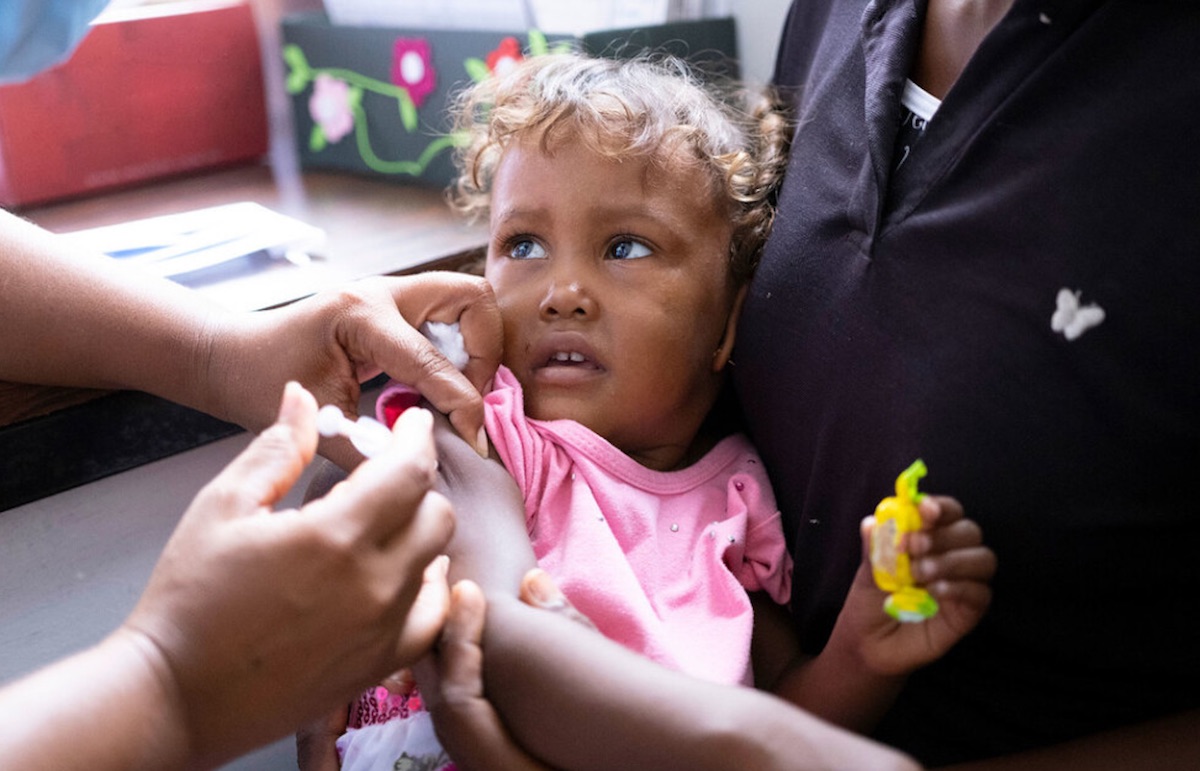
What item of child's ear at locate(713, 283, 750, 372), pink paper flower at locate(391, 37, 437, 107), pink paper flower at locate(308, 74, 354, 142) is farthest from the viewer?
pink paper flower at locate(308, 74, 354, 142)

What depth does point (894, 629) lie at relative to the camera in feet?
2.67

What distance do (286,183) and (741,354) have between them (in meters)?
0.99

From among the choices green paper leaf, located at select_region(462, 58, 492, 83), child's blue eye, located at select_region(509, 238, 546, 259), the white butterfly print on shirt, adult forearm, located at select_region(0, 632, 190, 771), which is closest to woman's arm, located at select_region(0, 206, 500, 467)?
child's blue eye, located at select_region(509, 238, 546, 259)

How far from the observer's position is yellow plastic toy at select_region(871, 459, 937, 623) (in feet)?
2.44

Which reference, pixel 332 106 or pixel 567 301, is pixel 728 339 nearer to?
pixel 567 301

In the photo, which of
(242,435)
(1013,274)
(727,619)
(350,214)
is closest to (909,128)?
(1013,274)

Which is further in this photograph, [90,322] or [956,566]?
[90,322]

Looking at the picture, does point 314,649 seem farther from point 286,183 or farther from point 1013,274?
point 286,183

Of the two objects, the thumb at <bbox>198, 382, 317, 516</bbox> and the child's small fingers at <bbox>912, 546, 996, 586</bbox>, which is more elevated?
the thumb at <bbox>198, 382, 317, 516</bbox>

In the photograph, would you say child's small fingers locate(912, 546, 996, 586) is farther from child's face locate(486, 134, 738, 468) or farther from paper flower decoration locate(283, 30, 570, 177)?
paper flower decoration locate(283, 30, 570, 177)

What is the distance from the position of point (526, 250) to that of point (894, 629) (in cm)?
57

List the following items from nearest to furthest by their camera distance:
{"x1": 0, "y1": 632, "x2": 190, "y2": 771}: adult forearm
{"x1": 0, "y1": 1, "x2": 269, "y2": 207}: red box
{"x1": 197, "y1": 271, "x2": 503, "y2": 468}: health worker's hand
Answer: {"x1": 0, "y1": 632, "x2": 190, "y2": 771}: adult forearm
{"x1": 197, "y1": 271, "x2": 503, "y2": 468}: health worker's hand
{"x1": 0, "y1": 1, "x2": 269, "y2": 207}: red box

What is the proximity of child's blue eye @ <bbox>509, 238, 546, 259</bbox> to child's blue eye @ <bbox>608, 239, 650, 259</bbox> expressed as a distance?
78mm

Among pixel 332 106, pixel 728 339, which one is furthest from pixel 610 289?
pixel 332 106
